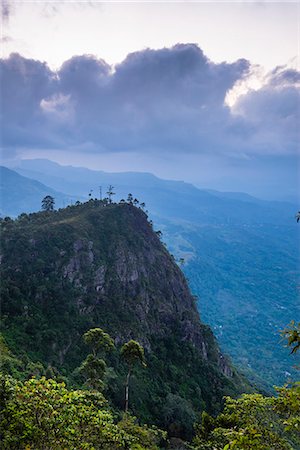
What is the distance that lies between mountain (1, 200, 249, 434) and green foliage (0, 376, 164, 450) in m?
39.7

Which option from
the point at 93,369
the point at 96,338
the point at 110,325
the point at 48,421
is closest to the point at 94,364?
the point at 93,369

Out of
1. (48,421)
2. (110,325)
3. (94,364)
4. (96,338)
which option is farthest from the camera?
(110,325)

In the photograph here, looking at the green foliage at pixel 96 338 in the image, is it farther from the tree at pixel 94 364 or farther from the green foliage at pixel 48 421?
the green foliage at pixel 48 421

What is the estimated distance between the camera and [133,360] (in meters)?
39.8

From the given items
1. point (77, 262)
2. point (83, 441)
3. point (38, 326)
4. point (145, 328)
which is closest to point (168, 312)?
point (145, 328)

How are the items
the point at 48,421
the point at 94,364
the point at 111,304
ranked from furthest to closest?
the point at 111,304 → the point at 94,364 → the point at 48,421

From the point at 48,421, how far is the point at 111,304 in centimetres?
6649

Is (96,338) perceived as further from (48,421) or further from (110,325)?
(110,325)

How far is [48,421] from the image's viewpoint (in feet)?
48.2

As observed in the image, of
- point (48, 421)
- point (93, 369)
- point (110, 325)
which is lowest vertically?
point (110, 325)

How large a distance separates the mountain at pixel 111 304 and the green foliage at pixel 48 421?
39726 mm

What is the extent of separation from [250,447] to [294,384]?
2.61 meters

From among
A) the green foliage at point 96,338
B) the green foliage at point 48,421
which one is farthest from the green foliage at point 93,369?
the green foliage at point 48,421

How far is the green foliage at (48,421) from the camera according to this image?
47.3 feet
